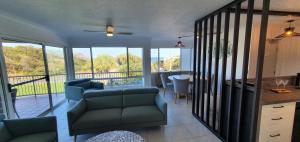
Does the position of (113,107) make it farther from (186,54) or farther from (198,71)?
(186,54)

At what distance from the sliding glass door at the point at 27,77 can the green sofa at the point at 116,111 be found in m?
1.39

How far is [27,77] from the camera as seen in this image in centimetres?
336

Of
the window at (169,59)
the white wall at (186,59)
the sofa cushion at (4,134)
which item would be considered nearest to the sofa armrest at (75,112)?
the sofa cushion at (4,134)

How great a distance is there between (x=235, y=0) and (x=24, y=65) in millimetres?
4418

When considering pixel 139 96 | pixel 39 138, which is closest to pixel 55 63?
pixel 139 96

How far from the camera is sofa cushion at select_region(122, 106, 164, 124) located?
2.70 metres

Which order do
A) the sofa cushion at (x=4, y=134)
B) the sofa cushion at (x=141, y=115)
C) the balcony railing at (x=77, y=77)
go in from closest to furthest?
1. the sofa cushion at (x=4, y=134)
2. the sofa cushion at (x=141, y=115)
3. the balcony railing at (x=77, y=77)

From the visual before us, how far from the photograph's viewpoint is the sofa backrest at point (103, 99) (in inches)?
121

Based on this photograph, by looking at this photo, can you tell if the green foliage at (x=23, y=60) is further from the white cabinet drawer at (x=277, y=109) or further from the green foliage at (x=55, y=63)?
the white cabinet drawer at (x=277, y=109)

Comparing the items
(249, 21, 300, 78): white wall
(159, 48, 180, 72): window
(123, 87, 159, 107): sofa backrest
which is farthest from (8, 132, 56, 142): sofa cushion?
(159, 48, 180, 72): window

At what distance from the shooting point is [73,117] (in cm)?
248

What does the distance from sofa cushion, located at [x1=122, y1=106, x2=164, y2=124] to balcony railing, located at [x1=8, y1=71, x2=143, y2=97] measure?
7.85ft

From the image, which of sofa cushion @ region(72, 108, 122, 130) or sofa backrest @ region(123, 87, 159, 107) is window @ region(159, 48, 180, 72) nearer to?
sofa backrest @ region(123, 87, 159, 107)

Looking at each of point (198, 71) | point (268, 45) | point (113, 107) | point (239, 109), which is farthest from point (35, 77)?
point (268, 45)
